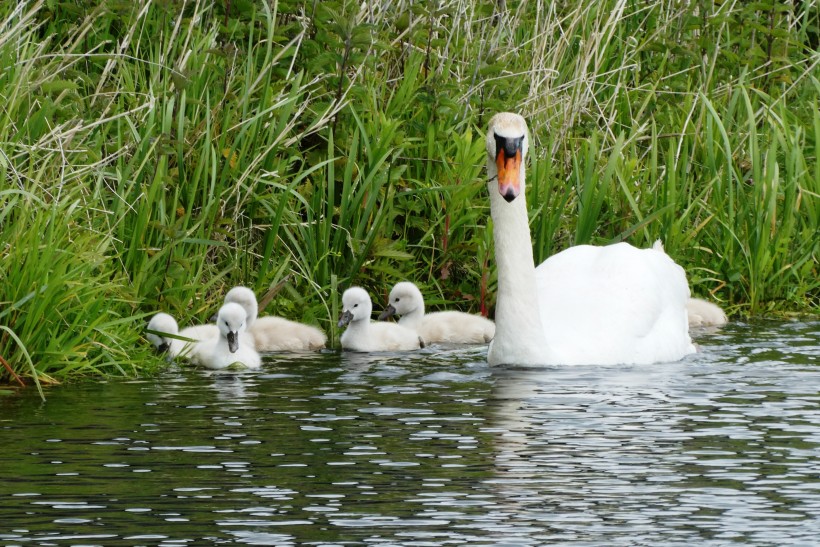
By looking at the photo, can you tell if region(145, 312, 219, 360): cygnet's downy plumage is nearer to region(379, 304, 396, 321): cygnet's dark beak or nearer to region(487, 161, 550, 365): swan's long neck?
region(379, 304, 396, 321): cygnet's dark beak

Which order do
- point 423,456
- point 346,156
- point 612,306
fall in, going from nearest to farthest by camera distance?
point 423,456
point 612,306
point 346,156

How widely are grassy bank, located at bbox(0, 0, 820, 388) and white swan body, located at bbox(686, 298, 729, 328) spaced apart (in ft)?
1.75

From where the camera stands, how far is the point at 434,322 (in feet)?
32.0

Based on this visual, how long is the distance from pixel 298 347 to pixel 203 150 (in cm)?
118

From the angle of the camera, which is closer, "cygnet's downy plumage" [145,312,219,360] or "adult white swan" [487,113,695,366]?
"adult white swan" [487,113,695,366]

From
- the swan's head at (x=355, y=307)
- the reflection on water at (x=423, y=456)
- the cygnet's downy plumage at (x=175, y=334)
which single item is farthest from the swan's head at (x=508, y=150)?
the cygnet's downy plumage at (x=175, y=334)

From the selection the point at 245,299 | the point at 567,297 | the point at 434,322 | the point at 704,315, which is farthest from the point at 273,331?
the point at 704,315

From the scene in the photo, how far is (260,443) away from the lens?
6.58 meters

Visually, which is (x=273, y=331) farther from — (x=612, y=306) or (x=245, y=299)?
(x=612, y=306)

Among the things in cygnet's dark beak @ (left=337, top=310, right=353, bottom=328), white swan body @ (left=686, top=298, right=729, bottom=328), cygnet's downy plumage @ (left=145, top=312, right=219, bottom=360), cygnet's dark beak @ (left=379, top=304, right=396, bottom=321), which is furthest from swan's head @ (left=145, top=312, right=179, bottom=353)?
white swan body @ (left=686, top=298, right=729, bottom=328)

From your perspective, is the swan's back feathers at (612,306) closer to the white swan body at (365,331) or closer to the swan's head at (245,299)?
the white swan body at (365,331)

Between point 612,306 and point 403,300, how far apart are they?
1352mm

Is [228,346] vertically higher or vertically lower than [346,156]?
lower

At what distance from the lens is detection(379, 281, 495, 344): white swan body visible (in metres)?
9.75
